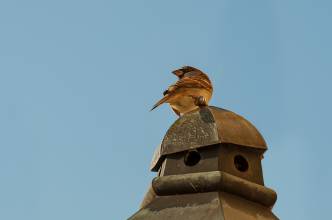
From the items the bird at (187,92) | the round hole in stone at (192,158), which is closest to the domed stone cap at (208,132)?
the round hole in stone at (192,158)

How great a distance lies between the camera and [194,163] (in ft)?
25.8

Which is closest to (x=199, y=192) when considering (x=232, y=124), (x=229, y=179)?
(x=229, y=179)

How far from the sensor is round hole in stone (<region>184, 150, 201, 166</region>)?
25.8 feet

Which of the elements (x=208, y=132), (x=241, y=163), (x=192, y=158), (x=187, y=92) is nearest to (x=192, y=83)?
(x=187, y=92)

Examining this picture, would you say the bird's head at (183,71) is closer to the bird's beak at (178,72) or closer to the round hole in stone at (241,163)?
the bird's beak at (178,72)

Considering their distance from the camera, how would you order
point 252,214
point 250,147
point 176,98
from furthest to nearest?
1. point 176,98
2. point 250,147
3. point 252,214

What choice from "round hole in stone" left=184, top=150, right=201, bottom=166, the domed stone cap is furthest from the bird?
"round hole in stone" left=184, top=150, right=201, bottom=166

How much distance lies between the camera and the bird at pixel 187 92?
8.45m

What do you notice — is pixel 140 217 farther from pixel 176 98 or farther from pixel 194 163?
pixel 176 98

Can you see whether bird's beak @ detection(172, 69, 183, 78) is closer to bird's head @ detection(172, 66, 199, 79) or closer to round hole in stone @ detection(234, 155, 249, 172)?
bird's head @ detection(172, 66, 199, 79)

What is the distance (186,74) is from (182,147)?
987mm

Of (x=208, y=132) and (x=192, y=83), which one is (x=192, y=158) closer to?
(x=208, y=132)

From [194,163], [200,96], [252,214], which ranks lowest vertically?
[252,214]

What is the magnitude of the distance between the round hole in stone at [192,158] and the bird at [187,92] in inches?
26.9
